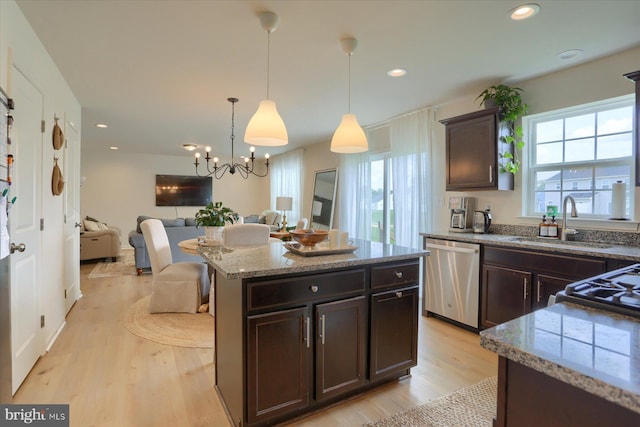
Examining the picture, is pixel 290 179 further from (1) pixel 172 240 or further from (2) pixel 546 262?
(2) pixel 546 262

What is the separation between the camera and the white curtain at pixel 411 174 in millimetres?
4133

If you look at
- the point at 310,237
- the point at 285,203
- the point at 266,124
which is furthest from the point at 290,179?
the point at 310,237

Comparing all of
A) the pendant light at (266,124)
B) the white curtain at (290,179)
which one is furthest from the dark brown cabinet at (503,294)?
Answer: the white curtain at (290,179)

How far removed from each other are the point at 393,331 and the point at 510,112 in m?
2.41

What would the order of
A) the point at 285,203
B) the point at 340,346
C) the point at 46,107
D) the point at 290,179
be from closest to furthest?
the point at 340,346
the point at 46,107
the point at 285,203
the point at 290,179

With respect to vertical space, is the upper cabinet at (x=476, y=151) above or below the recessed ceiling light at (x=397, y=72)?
below

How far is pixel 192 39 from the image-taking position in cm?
248

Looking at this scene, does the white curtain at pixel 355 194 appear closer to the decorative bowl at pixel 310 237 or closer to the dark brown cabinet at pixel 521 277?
the dark brown cabinet at pixel 521 277

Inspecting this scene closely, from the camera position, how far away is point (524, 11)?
82.6 inches

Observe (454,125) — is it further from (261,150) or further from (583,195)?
(261,150)

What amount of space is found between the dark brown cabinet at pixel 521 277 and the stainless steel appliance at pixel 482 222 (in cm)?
56

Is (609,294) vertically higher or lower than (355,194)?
lower

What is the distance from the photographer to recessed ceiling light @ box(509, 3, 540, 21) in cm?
204

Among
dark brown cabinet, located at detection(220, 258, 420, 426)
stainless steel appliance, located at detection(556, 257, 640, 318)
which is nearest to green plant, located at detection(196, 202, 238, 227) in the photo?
dark brown cabinet, located at detection(220, 258, 420, 426)
